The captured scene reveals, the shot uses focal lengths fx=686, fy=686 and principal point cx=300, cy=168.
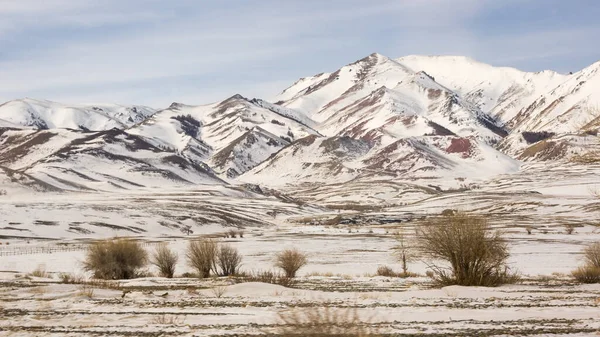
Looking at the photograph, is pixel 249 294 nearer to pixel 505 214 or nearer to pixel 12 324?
pixel 12 324

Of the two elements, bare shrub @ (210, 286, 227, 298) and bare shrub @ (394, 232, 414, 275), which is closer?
bare shrub @ (210, 286, 227, 298)

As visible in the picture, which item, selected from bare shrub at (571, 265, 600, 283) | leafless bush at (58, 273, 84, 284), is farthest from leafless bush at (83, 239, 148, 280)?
bare shrub at (571, 265, 600, 283)

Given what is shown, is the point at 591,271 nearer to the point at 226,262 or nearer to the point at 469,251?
the point at 469,251

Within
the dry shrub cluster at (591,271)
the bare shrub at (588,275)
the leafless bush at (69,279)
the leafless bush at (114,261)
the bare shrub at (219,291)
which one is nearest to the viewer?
the bare shrub at (219,291)

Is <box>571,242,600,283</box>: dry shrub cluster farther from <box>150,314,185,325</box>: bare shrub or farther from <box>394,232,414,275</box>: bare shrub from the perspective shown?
<box>150,314,185,325</box>: bare shrub

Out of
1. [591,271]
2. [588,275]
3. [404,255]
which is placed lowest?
[588,275]

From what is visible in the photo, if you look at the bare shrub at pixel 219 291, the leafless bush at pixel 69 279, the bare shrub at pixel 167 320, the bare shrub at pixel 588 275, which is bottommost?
the bare shrub at pixel 167 320

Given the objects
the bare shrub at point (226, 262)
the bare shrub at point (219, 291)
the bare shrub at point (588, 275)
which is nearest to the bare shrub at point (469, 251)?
the bare shrub at point (588, 275)

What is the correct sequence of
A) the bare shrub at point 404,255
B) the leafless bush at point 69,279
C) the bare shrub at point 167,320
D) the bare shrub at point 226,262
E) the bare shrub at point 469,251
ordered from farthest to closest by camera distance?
the bare shrub at point 404,255 < the bare shrub at point 226,262 < the leafless bush at point 69,279 < the bare shrub at point 469,251 < the bare shrub at point 167,320

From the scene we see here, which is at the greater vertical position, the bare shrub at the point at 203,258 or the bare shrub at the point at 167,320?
the bare shrub at the point at 203,258

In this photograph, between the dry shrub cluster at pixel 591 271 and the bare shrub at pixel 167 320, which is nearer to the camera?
the bare shrub at pixel 167 320

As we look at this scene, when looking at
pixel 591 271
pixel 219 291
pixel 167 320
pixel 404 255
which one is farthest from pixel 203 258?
pixel 591 271

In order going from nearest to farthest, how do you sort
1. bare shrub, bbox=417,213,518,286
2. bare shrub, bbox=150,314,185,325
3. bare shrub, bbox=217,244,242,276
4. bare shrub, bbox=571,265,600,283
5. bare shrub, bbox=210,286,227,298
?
bare shrub, bbox=150,314,185,325 < bare shrub, bbox=210,286,227,298 < bare shrub, bbox=417,213,518,286 < bare shrub, bbox=571,265,600,283 < bare shrub, bbox=217,244,242,276

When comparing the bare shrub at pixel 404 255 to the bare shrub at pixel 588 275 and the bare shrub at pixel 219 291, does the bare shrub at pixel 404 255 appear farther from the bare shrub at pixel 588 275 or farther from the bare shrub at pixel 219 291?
the bare shrub at pixel 219 291
